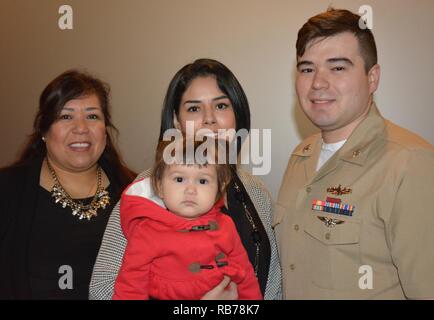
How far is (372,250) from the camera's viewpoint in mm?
1499

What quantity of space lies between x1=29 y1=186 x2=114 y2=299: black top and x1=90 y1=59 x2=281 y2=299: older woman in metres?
0.51

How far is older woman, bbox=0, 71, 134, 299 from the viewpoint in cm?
186

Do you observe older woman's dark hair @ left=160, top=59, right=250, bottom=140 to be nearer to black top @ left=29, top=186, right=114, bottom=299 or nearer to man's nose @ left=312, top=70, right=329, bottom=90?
man's nose @ left=312, top=70, right=329, bottom=90

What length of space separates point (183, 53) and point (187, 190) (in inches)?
79.0

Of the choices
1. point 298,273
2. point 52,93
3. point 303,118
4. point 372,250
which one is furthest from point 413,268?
point 303,118

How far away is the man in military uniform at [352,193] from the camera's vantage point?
1.41 m

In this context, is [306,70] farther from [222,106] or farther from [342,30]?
[222,106]

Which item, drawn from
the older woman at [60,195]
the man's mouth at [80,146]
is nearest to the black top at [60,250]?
the older woman at [60,195]

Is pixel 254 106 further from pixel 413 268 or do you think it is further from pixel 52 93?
pixel 413 268

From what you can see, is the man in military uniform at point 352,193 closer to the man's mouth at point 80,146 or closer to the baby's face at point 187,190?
the baby's face at point 187,190

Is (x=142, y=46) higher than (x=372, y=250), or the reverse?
(x=142, y=46)

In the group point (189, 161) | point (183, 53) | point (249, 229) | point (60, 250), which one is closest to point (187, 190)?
point (189, 161)

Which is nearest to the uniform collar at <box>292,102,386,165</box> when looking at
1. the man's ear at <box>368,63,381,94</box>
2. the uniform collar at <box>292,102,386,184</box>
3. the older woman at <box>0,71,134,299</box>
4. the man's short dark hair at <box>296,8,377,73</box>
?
the uniform collar at <box>292,102,386,184</box>
